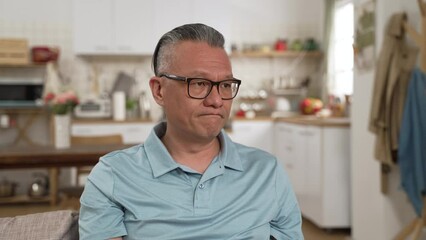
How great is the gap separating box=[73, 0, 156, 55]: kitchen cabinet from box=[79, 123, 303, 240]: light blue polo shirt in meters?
4.46

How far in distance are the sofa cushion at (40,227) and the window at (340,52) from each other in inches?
174

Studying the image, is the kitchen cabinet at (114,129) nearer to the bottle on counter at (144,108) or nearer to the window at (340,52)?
the bottle on counter at (144,108)

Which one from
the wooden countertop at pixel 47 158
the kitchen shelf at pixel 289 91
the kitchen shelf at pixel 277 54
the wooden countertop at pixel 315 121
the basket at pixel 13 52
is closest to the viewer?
the wooden countertop at pixel 47 158

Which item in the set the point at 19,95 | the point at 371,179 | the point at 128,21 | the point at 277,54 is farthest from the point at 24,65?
the point at 371,179

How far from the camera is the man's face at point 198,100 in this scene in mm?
1219

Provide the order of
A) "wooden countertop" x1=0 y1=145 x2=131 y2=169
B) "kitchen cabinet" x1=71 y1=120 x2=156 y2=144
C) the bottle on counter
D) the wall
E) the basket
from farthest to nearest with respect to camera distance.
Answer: the bottle on counter → the basket → "kitchen cabinet" x1=71 y1=120 x2=156 y2=144 → the wall → "wooden countertop" x1=0 y1=145 x2=131 y2=169

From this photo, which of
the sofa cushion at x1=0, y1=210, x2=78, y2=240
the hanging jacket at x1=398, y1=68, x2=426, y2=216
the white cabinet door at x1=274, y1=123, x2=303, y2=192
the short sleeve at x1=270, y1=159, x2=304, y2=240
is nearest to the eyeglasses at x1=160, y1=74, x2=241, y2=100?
the short sleeve at x1=270, y1=159, x2=304, y2=240

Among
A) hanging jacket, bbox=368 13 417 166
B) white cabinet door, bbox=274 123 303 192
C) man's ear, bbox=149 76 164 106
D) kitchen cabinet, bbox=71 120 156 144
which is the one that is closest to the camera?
man's ear, bbox=149 76 164 106

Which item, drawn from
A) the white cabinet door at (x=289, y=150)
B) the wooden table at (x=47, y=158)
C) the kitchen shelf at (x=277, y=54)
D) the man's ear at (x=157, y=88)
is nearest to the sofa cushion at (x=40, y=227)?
the man's ear at (x=157, y=88)

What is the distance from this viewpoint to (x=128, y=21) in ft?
18.4

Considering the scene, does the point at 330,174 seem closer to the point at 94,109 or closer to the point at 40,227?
the point at 94,109

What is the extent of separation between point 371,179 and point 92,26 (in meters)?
3.56

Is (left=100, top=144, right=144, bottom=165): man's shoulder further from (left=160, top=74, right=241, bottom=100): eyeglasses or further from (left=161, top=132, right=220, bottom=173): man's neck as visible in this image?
(left=160, top=74, right=241, bottom=100): eyeglasses

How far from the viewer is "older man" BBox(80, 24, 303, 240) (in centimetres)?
120
